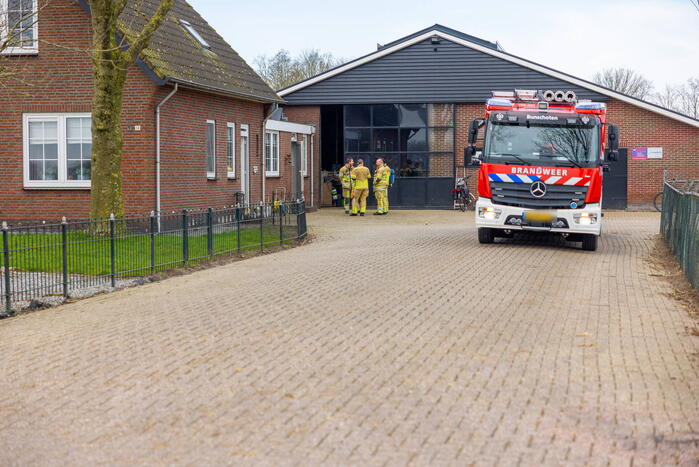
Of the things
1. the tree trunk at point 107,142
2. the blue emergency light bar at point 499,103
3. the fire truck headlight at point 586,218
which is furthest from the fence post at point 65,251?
the fire truck headlight at point 586,218

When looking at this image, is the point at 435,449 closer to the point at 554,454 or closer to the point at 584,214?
the point at 554,454

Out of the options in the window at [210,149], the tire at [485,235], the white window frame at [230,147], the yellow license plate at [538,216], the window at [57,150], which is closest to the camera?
the yellow license plate at [538,216]

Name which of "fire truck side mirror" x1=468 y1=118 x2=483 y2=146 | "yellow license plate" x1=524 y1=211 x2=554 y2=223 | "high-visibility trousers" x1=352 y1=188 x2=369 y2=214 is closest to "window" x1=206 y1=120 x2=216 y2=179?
"high-visibility trousers" x1=352 y1=188 x2=369 y2=214

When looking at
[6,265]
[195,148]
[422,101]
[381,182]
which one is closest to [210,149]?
[195,148]

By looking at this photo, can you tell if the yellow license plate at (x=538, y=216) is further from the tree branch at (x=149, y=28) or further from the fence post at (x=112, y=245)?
the fence post at (x=112, y=245)

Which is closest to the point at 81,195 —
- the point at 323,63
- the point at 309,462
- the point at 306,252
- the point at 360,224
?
the point at 306,252

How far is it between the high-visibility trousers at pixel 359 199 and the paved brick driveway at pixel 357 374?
18.6m

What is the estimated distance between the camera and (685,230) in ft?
49.9

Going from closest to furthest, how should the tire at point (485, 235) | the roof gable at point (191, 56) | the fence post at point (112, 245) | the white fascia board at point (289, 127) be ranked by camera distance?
1. the fence post at point (112, 245)
2. the tire at point (485, 235)
3. the roof gable at point (191, 56)
4. the white fascia board at point (289, 127)

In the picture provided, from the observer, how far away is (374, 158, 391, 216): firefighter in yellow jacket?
32438mm

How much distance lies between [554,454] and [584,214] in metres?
13.2

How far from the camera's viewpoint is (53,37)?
2228 centimetres

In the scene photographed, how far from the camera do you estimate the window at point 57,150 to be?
22.4 meters

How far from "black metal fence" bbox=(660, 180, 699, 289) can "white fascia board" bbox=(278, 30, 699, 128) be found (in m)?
15.2
